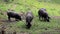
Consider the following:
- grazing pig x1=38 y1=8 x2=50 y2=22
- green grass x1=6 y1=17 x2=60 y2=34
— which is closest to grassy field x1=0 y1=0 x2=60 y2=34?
green grass x1=6 y1=17 x2=60 y2=34

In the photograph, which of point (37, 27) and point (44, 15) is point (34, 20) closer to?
point (44, 15)

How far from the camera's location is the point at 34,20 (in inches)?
1032

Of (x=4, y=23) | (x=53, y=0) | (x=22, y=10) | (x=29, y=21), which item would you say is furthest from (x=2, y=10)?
(x=53, y=0)

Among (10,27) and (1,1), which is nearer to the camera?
(10,27)

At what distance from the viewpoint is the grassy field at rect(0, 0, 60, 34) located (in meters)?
22.1

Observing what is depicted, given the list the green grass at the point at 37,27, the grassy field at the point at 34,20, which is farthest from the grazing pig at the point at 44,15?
the green grass at the point at 37,27

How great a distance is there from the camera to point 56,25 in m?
24.3

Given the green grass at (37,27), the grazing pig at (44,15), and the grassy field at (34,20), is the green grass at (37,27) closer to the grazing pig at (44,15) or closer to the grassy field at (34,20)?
the grassy field at (34,20)

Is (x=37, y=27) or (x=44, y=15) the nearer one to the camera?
(x=37, y=27)

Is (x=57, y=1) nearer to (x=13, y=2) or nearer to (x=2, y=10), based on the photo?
(x=13, y=2)

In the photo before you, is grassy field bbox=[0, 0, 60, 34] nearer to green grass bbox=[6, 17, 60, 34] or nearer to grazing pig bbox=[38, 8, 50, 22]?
green grass bbox=[6, 17, 60, 34]

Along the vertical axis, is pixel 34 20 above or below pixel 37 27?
above

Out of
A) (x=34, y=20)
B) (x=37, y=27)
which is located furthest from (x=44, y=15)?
(x=37, y=27)

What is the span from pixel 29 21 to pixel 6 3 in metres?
9.86
